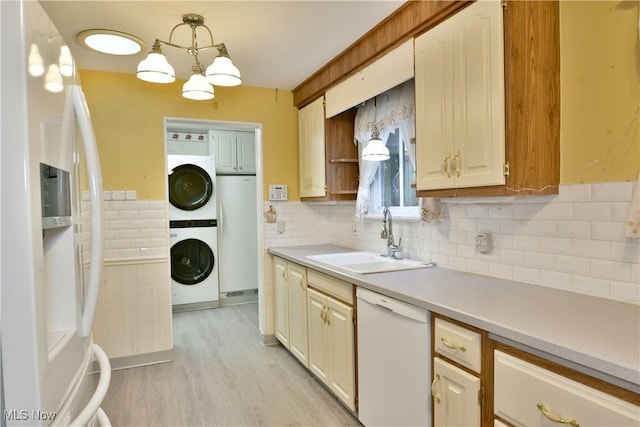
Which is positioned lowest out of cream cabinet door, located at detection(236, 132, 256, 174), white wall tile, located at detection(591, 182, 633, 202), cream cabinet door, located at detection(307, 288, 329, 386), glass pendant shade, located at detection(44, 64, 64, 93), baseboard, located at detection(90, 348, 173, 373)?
baseboard, located at detection(90, 348, 173, 373)

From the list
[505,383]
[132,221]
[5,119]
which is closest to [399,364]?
[505,383]

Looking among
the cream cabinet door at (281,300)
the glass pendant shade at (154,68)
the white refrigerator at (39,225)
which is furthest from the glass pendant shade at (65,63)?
the cream cabinet door at (281,300)

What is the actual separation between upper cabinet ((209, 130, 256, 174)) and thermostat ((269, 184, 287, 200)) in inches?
58.7

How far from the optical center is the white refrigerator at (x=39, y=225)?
2.24ft

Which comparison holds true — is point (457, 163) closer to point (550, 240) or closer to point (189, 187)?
point (550, 240)

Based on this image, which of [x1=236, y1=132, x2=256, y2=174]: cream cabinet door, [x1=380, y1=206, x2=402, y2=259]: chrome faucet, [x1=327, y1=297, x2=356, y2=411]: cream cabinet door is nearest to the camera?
[x1=327, y1=297, x2=356, y2=411]: cream cabinet door

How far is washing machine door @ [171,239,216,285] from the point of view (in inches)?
179

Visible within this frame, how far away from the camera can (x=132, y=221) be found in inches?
122

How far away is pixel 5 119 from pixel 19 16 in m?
0.20

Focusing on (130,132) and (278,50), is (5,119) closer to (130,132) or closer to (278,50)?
(278,50)

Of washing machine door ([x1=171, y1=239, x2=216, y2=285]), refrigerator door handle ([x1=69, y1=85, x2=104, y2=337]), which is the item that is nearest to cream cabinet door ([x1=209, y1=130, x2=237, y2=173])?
washing machine door ([x1=171, y1=239, x2=216, y2=285])

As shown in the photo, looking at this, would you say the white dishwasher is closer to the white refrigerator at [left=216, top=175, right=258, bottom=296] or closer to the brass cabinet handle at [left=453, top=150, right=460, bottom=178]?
the brass cabinet handle at [left=453, top=150, right=460, bottom=178]

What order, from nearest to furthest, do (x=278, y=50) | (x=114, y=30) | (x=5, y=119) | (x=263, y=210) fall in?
(x=5, y=119)
(x=114, y=30)
(x=278, y=50)
(x=263, y=210)

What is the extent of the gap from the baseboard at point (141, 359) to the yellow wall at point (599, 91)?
10.5 ft
